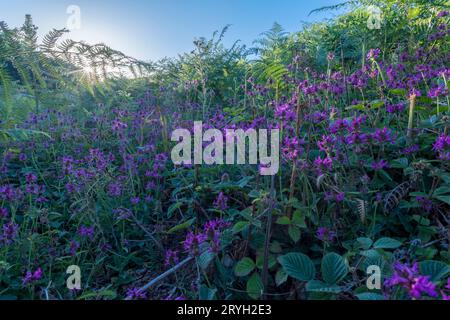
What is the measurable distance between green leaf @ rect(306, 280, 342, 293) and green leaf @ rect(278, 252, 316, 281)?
7 centimetres

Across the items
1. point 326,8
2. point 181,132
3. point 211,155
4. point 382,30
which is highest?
point 326,8

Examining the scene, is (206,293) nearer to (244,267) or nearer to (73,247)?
(244,267)

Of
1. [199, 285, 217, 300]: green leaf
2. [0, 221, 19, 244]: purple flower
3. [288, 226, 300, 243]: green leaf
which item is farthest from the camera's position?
[0, 221, 19, 244]: purple flower

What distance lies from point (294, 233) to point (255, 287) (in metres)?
0.29

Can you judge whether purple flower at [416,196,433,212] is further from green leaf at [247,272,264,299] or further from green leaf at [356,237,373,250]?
green leaf at [247,272,264,299]

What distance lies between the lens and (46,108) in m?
3.88

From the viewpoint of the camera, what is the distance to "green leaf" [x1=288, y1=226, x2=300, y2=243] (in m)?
1.56

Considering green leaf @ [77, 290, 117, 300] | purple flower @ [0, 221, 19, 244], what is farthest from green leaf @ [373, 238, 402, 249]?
purple flower @ [0, 221, 19, 244]

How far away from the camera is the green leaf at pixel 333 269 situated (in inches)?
53.2

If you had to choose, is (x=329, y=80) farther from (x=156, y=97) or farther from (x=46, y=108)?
(x=46, y=108)
